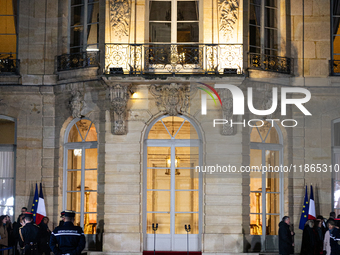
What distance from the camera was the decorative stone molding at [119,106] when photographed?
13602 millimetres

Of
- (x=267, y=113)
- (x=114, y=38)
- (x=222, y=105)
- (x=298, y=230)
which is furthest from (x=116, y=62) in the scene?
(x=298, y=230)

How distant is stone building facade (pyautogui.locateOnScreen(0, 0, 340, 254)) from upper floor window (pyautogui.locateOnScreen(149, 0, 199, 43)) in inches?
0.9

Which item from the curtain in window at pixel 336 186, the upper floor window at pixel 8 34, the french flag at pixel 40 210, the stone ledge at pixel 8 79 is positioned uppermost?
the upper floor window at pixel 8 34

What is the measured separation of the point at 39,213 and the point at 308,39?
7.33 m

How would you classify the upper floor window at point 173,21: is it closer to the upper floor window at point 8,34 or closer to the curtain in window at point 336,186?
the upper floor window at point 8,34

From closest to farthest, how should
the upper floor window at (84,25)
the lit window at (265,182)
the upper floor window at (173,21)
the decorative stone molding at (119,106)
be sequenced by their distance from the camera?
the decorative stone molding at (119,106), the upper floor window at (173,21), the lit window at (265,182), the upper floor window at (84,25)

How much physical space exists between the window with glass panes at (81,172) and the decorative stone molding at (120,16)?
2254 millimetres

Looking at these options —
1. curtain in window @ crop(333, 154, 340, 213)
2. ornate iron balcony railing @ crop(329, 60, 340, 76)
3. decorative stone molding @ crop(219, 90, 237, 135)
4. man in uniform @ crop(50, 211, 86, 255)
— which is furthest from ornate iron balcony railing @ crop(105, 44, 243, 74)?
man in uniform @ crop(50, 211, 86, 255)

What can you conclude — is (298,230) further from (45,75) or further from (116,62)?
(45,75)

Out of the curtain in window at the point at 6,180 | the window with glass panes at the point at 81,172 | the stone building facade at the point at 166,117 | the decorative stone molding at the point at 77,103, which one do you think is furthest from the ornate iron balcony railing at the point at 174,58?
the curtain in window at the point at 6,180

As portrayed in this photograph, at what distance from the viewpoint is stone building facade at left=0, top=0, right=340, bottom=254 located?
13.6m

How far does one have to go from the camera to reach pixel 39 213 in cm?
1403

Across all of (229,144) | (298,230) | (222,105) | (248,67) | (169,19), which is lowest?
(298,230)

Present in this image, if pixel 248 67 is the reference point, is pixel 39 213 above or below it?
below
